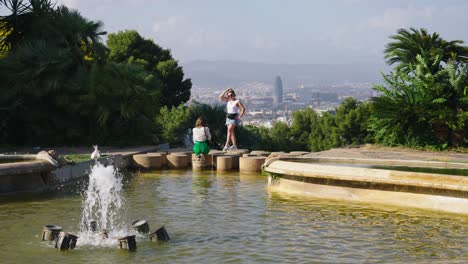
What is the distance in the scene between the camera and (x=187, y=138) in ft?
86.3

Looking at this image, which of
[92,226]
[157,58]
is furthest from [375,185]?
[157,58]

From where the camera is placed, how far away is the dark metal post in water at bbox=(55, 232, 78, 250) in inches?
385

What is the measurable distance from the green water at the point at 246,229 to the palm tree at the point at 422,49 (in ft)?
26.0

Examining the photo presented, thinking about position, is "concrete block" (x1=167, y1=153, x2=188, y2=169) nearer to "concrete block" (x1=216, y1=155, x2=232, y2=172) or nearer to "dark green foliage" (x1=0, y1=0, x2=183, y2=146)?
"concrete block" (x1=216, y1=155, x2=232, y2=172)

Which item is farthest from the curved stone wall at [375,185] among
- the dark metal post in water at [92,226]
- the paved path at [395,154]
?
the dark metal post in water at [92,226]

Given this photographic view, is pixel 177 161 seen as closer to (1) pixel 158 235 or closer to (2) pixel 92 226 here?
(2) pixel 92 226

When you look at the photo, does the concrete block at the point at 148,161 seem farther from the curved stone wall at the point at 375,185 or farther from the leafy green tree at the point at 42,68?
the curved stone wall at the point at 375,185

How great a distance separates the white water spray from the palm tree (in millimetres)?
9744

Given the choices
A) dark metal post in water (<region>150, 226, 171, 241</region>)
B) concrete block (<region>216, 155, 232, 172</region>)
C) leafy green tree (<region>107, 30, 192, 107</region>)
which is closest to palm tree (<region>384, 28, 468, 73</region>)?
concrete block (<region>216, 155, 232, 172</region>)

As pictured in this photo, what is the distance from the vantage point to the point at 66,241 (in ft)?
32.2

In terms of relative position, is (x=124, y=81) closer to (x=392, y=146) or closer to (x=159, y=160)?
(x=159, y=160)

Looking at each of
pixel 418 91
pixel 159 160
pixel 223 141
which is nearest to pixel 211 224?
pixel 159 160

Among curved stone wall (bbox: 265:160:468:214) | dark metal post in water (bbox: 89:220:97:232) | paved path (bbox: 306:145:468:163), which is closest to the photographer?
dark metal post in water (bbox: 89:220:97:232)

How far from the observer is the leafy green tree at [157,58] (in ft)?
156
